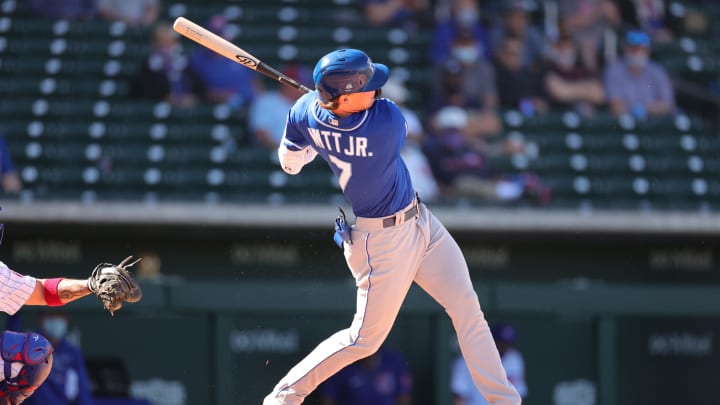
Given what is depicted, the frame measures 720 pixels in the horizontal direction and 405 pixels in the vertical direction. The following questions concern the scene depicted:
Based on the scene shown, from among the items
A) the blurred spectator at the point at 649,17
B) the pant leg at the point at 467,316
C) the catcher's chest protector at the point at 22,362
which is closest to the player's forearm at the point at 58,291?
the catcher's chest protector at the point at 22,362

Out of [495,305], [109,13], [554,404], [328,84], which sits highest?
[109,13]

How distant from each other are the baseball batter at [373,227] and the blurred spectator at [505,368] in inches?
140

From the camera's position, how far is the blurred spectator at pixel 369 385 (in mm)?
9195

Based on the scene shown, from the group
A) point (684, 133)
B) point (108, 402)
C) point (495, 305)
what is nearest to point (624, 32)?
point (684, 133)


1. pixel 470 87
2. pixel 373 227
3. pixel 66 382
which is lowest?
pixel 66 382

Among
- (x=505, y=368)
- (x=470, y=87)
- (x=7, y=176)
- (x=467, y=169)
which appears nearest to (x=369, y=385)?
(x=505, y=368)

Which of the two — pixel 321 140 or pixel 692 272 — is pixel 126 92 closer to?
pixel 692 272

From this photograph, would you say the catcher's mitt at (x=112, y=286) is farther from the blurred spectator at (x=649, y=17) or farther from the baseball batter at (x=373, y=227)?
the blurred spectator at (x=649, y=17)

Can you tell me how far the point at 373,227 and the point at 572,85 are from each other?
5.84 meters

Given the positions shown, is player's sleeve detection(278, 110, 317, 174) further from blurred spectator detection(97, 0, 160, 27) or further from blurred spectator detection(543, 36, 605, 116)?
blurred spectator detection(97, 0, 160, 27)

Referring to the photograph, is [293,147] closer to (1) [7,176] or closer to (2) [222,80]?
(1) [7,176]

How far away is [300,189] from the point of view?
9.74 m

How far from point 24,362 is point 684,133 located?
269 inches

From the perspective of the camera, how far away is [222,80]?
410 inches
